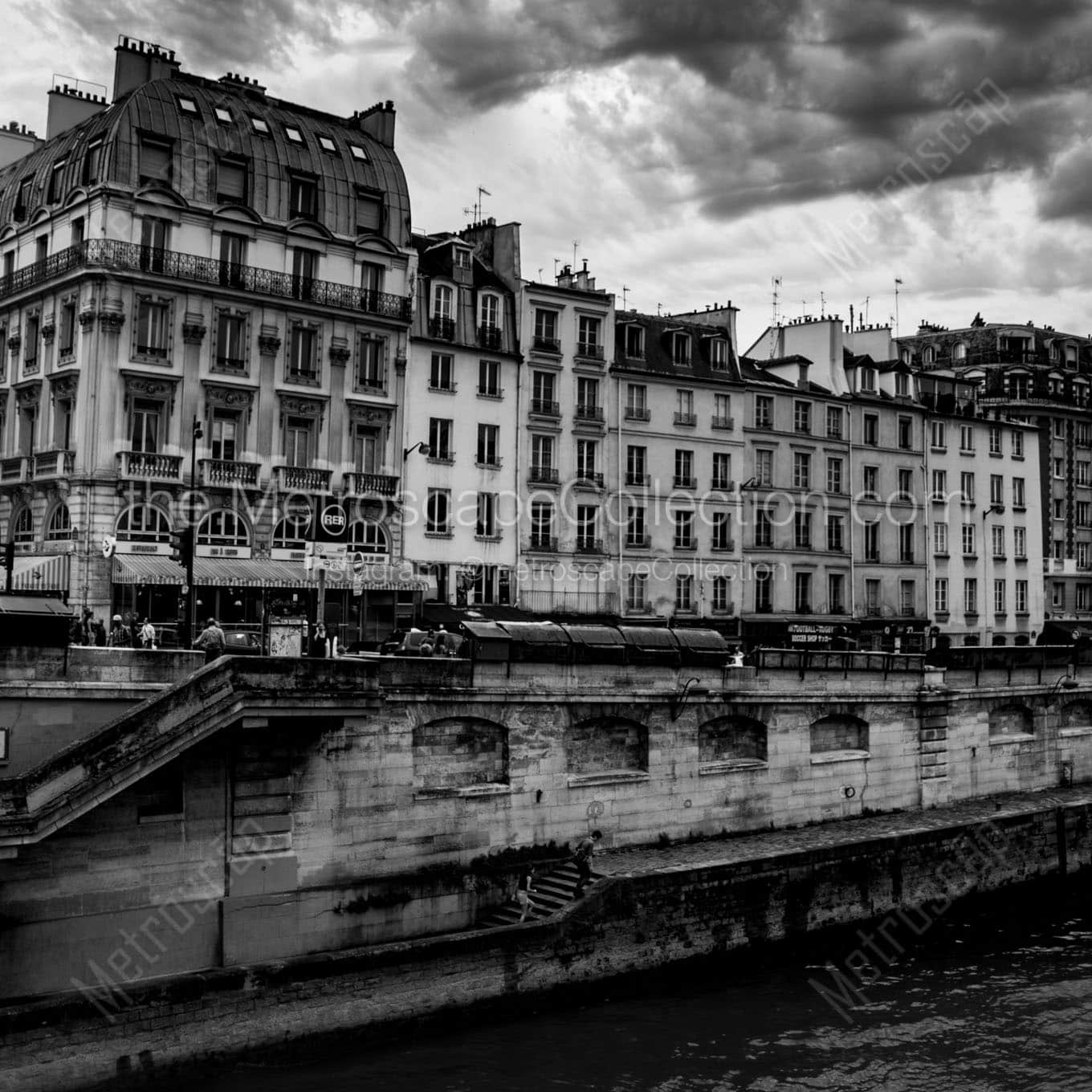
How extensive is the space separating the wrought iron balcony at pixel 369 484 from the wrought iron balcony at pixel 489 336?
7095 mm

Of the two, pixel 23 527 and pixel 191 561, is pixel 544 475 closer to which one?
pixel 23 527

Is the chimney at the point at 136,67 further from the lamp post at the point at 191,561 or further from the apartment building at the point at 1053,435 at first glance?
the apartment building at the point at 1053,435

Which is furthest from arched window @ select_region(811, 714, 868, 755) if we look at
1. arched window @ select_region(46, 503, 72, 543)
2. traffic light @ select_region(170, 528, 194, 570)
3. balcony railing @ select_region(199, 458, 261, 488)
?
arched window @ select_region(46, 503, 72, 543)

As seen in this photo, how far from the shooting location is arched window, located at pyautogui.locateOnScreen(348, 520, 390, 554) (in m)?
46.6

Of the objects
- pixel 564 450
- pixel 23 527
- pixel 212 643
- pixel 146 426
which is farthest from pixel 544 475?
pixel 212 643

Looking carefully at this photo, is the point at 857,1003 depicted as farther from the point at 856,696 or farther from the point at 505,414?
the point at 505,414

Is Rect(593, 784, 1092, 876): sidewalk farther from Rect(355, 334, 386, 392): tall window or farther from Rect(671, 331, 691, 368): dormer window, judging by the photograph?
Rect(671, 331, 691, 368): dormer window

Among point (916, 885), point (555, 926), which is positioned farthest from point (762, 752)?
point (555, 926)

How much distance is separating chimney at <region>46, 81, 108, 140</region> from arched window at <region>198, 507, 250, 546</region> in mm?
16469

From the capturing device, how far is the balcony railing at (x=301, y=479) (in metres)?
44.4

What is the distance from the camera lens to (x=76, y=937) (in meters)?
22.2

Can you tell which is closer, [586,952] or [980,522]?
[586,952]

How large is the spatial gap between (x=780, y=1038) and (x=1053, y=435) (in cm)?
5960

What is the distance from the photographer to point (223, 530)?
4338cm
